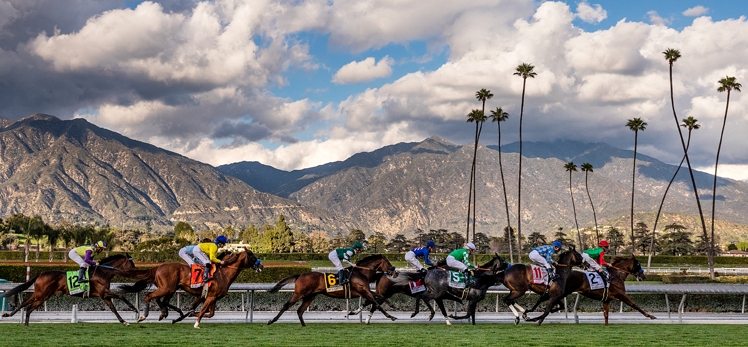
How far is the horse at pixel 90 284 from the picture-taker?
1355 centimetres

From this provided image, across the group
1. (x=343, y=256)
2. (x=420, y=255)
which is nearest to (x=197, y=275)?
(x=343, y=256)

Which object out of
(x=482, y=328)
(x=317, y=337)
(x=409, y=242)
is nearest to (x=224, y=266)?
(x=317, y=337)

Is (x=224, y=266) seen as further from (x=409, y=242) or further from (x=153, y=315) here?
(x=409, y=242)

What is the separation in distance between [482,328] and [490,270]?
6.01 feet

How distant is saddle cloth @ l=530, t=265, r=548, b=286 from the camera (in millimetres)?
14102

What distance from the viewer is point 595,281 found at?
14328mm

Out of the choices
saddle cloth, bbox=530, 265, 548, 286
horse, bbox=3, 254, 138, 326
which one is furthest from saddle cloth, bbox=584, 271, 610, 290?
horse, bbox=3, 254, 138, 326

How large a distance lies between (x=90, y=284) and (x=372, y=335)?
7157 mm

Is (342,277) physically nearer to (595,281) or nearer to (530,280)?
(530,280)

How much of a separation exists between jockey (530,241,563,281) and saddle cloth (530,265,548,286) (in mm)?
103

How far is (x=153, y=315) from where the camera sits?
17562 mm

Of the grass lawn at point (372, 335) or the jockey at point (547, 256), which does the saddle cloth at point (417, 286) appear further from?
the jockey at point (547, 256)

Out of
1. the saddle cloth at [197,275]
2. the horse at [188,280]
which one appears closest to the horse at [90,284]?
the horse at [188,280]

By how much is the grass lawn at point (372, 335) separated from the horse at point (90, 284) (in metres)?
0.56
